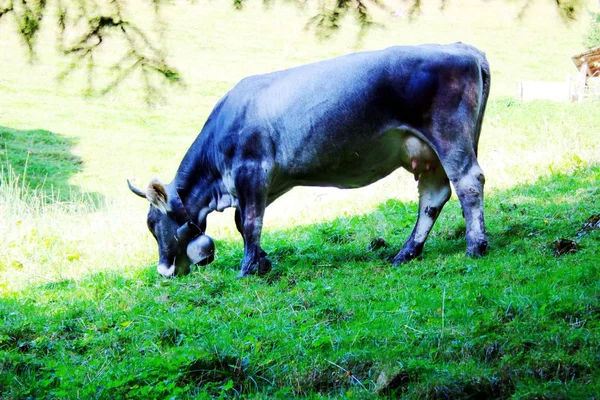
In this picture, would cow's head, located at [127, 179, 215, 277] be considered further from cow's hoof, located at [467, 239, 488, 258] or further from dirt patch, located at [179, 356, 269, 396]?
dirt patch, located at [179, 356, 269, 396]

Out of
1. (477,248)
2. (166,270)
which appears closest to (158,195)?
(166,270)

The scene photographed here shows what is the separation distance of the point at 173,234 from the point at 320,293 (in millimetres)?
2594

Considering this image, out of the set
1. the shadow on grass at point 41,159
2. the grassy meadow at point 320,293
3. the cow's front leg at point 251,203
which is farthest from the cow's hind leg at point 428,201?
the shadow on grass at point 41,159

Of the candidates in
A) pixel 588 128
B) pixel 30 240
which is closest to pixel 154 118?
pixel 588 128

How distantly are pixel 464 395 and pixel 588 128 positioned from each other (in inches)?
550

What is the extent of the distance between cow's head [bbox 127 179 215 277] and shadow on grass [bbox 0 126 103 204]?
399 inches

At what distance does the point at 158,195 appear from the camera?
845 centimetres

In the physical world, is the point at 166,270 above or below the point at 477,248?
below

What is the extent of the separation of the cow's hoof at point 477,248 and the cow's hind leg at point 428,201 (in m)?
0.70

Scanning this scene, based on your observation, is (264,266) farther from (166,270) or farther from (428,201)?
(428,201)

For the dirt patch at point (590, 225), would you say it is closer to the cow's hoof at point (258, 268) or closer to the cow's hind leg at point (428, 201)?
the cow's hind leg at point (428, 201)

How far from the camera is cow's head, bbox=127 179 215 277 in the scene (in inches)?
327

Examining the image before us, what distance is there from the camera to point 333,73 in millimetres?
7855

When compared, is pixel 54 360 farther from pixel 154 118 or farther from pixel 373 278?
pixel 154 118
